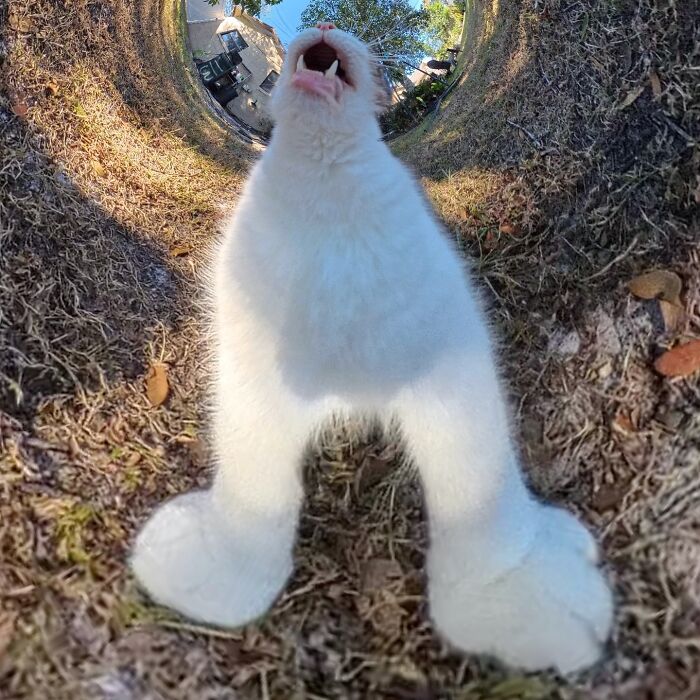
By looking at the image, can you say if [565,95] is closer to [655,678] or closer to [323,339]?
[323,339]

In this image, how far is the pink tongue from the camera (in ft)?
2.66

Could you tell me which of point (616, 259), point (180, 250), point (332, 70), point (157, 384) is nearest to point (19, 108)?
point (180, 250)

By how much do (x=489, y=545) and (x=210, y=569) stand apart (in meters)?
0.46

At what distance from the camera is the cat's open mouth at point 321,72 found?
2.67 feet

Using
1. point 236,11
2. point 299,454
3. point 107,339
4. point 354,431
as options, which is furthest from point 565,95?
point 236,11

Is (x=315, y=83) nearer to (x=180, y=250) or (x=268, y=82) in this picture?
(x=180, y=250)

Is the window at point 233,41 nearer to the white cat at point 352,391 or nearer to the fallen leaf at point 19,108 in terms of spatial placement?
the fallen leaf at point 19,108

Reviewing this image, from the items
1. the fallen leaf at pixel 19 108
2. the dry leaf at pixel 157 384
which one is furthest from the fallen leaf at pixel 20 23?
the dry leaf at pixel 157 384

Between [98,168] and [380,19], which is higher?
[380,19]

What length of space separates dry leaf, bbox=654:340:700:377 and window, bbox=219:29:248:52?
198 cm

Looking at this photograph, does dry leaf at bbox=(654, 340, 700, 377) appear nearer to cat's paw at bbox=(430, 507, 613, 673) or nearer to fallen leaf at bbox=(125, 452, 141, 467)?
cat's paw at bbox=(430, 507, 613, 673)

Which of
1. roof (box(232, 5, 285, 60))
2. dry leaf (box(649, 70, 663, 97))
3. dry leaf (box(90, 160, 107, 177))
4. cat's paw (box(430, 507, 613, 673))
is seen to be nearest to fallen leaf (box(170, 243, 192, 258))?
dry leaf (box(90, 160, 107, 177))

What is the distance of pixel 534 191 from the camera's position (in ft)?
5.00

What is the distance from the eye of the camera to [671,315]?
1.14 meters
